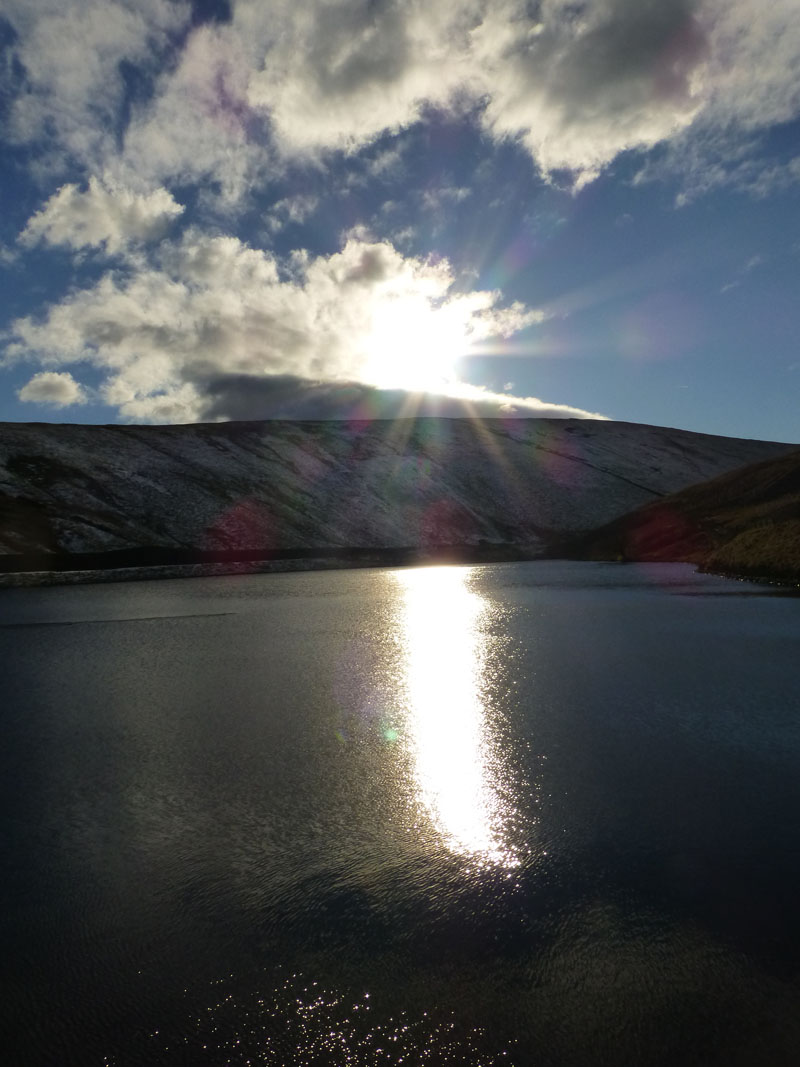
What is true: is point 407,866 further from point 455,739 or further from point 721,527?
point 721,527

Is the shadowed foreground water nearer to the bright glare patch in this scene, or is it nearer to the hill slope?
the bright glare patch

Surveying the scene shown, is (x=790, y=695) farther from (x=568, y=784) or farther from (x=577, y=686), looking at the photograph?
(x=568, y=784)

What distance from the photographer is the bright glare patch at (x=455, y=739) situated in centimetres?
940

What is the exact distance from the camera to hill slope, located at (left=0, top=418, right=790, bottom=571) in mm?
88188

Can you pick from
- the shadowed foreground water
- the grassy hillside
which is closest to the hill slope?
the grassy hillside

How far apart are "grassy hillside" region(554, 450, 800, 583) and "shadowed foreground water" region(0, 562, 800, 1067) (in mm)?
36303

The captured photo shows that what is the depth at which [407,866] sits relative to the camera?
328 inches

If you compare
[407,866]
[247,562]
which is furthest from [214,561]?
[407,866]

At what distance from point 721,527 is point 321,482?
64.8m

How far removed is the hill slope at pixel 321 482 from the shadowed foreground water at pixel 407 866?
65084 mm

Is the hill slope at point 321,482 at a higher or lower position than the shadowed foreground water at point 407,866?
higher

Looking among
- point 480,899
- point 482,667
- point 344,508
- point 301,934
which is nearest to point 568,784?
point 480,899

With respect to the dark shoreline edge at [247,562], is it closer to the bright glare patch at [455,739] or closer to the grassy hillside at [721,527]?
the grassy hillside at [721,527]

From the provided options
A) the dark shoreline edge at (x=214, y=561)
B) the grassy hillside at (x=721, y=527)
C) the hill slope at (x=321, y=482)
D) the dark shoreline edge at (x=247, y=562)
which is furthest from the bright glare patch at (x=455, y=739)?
the hill slope at (x=321, y=482)
